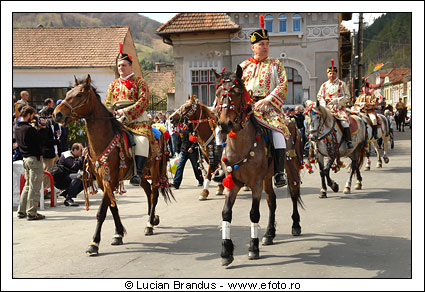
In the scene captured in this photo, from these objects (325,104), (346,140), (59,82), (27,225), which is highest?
(59,82)

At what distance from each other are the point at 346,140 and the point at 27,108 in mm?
7836

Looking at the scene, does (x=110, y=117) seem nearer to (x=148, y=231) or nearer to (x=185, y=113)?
(x=148, y=231)

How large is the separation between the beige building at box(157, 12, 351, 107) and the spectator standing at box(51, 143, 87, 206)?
17.6 meters

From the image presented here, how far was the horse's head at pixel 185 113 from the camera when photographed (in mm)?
11008

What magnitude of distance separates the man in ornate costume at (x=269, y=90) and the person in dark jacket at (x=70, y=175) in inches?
224

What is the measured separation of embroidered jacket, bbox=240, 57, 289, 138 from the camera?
22.8 ft

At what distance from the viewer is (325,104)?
13.0m

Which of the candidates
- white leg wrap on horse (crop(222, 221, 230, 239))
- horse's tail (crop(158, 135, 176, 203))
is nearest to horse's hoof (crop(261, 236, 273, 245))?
white leg wrap on horse (crop(222, 221, 230, 239))

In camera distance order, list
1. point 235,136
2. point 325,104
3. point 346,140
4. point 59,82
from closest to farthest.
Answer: point 235,136 → point 346,140 → point 325,104 → point 59,82

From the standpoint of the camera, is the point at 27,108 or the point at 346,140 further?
the point at 346,140

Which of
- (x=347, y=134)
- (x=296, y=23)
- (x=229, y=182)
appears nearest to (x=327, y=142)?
(x=347, y=134)

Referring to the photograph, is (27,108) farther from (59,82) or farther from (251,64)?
(59,82)

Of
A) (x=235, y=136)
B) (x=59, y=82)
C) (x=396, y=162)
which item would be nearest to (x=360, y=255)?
(x=235, y=136)

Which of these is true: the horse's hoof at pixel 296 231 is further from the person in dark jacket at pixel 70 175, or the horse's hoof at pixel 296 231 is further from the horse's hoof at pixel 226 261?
the person in dark jacket at pixel 70 175
